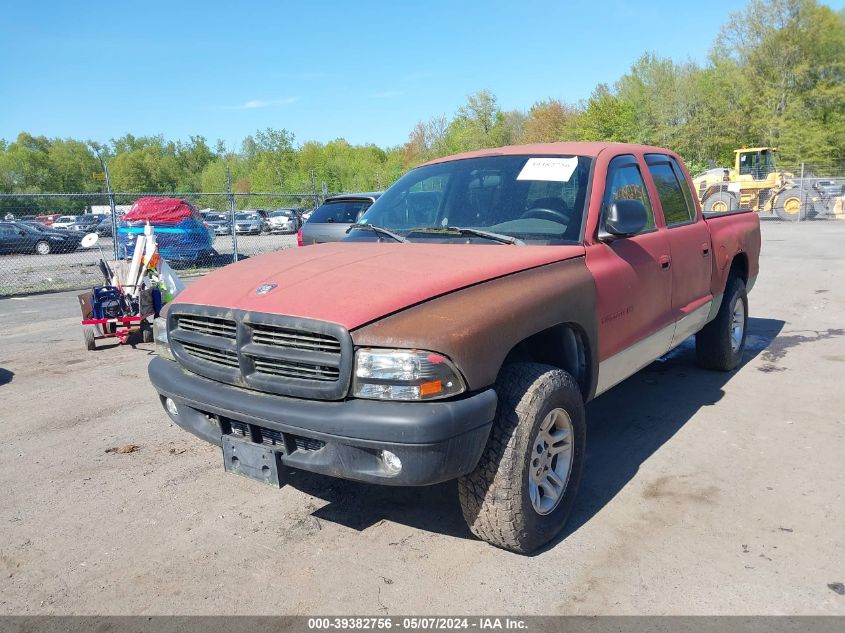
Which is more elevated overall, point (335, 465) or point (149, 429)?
point (335, 465)

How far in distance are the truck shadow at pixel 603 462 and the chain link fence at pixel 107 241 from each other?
23.3ft

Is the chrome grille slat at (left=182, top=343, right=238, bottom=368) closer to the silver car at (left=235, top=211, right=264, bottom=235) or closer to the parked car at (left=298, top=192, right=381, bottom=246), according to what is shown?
the parked car at (left=298, top=192, right=381, bottom=246)

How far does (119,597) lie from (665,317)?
11.4 ft

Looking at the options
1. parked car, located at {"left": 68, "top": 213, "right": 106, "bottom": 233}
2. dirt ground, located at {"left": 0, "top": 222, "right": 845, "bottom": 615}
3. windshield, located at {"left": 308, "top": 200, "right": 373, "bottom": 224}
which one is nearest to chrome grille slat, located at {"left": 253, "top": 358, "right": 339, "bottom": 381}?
dirt ground, located at {"left": 0, "top": 222, "right": 845, "bottom": 615}

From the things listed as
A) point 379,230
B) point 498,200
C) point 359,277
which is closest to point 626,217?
point 498,200

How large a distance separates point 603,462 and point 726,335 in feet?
7.75

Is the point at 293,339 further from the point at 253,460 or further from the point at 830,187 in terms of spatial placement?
the point at 830,187

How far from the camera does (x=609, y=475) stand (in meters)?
3.82

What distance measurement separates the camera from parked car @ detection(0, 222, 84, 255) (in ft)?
78.0

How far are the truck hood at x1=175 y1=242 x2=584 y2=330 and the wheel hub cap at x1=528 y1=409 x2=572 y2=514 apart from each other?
76 centimetres

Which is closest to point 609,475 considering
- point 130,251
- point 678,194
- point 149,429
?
point 678,194

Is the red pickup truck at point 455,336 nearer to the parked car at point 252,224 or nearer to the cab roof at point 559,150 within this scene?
the cab roof at point 559,150

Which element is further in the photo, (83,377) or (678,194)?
(83,377)

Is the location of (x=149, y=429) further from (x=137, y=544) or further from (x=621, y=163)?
(x=621, y=163)
